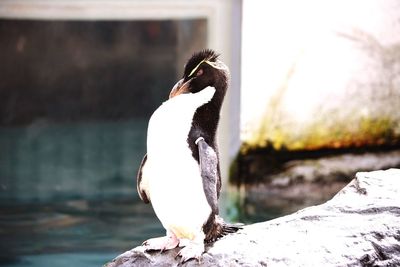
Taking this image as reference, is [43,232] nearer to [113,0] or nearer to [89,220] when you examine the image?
[89,220]

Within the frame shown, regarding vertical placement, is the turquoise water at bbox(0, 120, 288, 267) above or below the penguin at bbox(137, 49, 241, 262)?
below

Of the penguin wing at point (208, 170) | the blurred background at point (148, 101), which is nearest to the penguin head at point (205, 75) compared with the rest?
the penguin wing at point (208, 170)

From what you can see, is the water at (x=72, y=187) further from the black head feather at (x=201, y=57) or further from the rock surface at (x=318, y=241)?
the black head feather at (x=201, y=57)

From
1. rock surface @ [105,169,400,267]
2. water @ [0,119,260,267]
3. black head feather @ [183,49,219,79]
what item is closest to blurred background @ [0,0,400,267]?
water @ [0,119,260,267]

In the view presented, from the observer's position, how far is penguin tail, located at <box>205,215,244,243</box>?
214 cm

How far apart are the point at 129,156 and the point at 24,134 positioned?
0.56m

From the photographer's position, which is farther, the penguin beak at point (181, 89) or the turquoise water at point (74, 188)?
the turquoise water at point (74, 188)

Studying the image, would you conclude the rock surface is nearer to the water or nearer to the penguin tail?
the penguin tail

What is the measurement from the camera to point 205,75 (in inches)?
84.0

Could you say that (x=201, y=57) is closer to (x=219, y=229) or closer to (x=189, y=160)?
(x=189, y=160)

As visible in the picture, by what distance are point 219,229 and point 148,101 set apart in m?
2.14

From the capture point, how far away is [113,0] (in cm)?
414

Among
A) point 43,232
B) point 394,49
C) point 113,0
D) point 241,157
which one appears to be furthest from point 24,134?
point 394,49

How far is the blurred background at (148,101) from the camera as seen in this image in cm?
414
